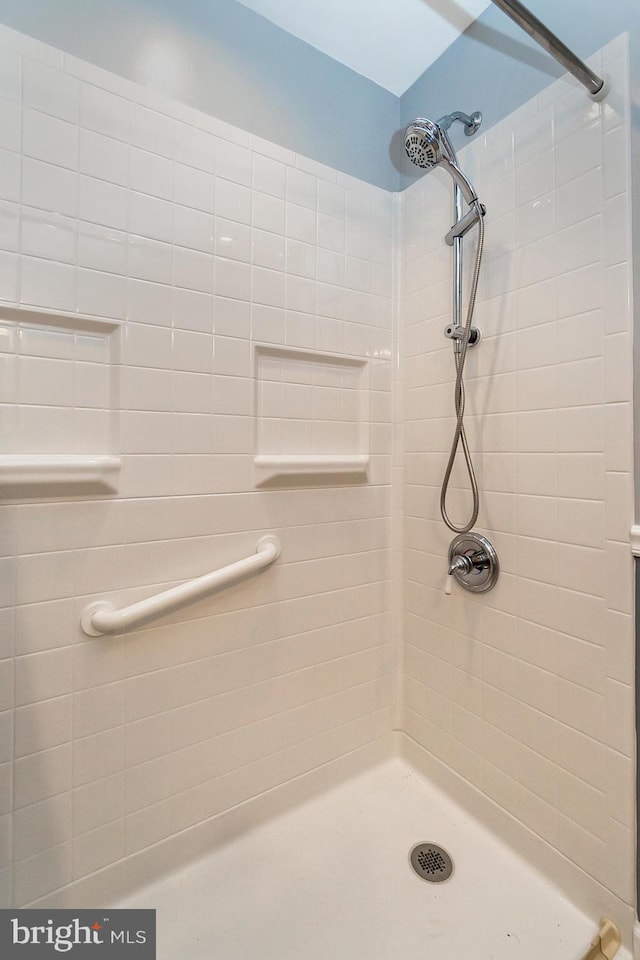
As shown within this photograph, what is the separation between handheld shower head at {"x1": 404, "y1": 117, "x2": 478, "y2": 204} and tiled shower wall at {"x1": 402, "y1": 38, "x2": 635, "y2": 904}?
0.09 m

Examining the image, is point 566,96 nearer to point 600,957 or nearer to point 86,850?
point 600,957

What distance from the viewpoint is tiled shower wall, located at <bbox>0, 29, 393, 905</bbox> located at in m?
0.96

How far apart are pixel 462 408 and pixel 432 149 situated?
706 mm

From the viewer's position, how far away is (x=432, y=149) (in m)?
1.18

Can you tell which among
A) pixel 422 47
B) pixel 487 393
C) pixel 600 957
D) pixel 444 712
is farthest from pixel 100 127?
pixel 600 957

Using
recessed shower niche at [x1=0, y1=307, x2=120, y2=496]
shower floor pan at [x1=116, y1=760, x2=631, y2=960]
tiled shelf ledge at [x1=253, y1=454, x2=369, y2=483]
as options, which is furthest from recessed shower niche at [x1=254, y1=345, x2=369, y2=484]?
shower floor pan at [x1=116, y1=760, x2=631, y2=960]

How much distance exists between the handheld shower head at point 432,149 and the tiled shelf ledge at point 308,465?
0.81 m

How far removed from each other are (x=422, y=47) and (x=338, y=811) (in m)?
2.40

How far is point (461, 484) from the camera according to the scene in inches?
53.4

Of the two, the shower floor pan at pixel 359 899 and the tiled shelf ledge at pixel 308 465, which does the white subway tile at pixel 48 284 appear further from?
the shower floor pan at pixel 359 899

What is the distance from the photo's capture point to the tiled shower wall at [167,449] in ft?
3.15

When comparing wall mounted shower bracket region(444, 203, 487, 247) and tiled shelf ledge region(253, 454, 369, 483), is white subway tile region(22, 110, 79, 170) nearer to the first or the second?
tiled shelf ledge region(253, 454, 369, 483)

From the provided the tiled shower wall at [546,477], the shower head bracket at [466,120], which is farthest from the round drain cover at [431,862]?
the shower head bracket at [466,120]

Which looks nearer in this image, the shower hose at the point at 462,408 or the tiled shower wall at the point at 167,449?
the tiled shower wall at the point at 167,449
